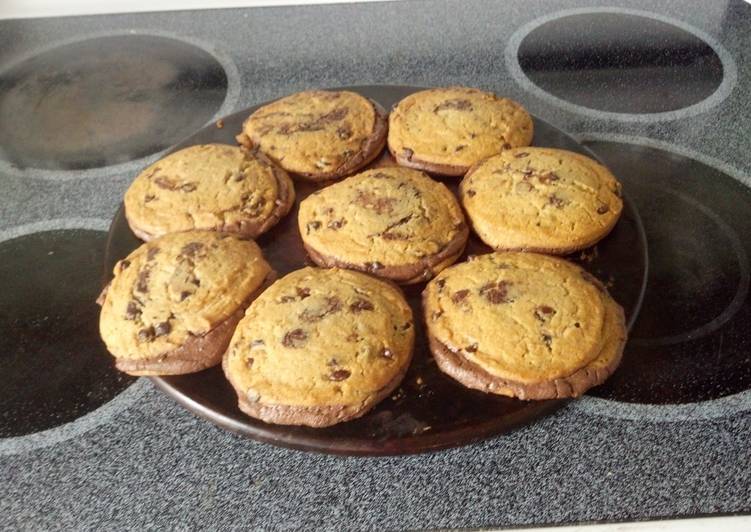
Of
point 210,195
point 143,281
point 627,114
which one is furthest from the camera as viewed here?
point 627,114

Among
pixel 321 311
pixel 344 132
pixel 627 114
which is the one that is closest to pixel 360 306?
pixel 321 311

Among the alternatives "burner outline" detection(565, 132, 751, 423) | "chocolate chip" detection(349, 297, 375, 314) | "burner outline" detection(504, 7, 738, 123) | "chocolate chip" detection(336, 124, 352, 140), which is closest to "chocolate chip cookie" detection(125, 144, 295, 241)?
"chocolate chip" detection(336, 124, 352, 140)

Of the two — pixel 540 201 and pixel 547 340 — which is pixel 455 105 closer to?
pixel 540 201

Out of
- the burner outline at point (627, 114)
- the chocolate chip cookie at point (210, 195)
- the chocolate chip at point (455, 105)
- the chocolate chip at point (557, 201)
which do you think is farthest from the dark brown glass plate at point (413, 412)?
the burner outline at point (627, 114)

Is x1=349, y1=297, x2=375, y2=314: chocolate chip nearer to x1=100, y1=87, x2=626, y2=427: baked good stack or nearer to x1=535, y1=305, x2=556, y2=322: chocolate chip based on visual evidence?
x1=100, y1=87, x2=626, y2=427: baked good stack

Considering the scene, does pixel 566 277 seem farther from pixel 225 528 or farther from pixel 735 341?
pixel 225 528

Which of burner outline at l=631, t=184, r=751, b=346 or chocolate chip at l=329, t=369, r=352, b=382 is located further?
burner outline at l=631, t=184, r=751, b=346
